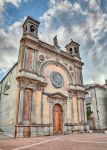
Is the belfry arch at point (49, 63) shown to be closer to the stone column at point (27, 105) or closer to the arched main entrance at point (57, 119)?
the stone column at point (27, 105)

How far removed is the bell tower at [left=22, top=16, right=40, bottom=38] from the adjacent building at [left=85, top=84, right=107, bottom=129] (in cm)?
1784

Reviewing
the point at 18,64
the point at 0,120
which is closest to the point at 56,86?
the point at 18,64

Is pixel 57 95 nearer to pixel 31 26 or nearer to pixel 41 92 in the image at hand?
pixel 41 92

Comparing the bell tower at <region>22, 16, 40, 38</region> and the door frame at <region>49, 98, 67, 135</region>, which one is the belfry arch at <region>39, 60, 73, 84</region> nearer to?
the door frame at <region>49, 98, 67, 135</region>

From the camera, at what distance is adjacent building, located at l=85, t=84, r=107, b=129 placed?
3003 centimetres

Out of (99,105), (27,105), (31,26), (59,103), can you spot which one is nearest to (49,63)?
(59,103)

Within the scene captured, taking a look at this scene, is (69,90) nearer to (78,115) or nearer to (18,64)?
(78,115)

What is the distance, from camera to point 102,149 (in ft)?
22.8

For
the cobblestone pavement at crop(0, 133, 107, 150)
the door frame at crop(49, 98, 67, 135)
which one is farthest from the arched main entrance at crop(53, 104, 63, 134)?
the cobblestone pavement at crop(0, 133, 107, 150)

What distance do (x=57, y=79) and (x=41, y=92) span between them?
3719 millimetres

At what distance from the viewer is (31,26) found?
2150 centimetres

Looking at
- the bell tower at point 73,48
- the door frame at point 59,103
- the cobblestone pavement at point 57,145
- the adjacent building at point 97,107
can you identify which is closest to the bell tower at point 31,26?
the bell tower at point 73,48

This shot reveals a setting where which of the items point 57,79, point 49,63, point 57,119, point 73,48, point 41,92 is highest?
point 73,48

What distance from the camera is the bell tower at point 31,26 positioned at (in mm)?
20797
